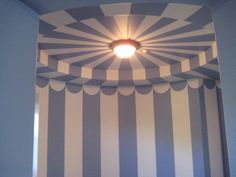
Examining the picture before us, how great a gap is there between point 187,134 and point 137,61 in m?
1.43

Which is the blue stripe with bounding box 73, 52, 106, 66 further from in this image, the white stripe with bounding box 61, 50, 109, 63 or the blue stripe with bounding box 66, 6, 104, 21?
the blue stripe with bounding box 66, 6, 104, 21

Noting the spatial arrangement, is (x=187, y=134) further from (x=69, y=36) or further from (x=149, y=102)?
(x=69, y=36)

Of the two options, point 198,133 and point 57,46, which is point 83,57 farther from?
point 198,133

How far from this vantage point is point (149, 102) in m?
4.59

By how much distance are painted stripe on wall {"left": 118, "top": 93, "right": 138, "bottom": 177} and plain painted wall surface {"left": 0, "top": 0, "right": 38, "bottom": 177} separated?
3.18 metres

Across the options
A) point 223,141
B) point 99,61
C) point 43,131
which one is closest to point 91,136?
point 43,131

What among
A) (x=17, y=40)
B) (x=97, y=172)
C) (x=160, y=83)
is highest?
(x=160, y=83)

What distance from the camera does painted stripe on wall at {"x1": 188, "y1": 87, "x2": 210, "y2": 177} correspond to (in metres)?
4.00

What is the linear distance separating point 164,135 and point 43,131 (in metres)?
1.95

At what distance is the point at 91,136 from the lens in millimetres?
4457

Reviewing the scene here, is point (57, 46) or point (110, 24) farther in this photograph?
point (57, 46)

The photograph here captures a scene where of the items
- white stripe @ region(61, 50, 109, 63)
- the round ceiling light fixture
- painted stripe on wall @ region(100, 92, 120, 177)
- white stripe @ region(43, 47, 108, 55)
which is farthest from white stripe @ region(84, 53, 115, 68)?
painted stripe on wall @ region(100, 92, 120, 177)

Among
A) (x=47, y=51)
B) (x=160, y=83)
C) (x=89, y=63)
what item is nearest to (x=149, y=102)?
(x=160, y=83)

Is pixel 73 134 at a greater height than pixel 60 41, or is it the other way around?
pixel 60 41
